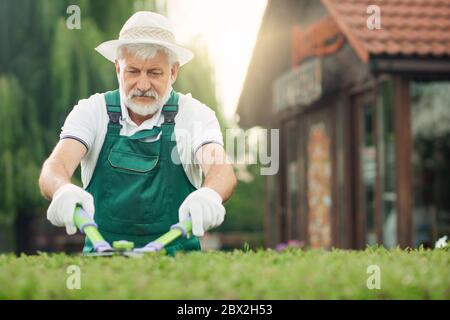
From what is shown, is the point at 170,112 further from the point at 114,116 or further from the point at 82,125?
the point at 82,125

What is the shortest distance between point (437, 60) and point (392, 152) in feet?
3.67

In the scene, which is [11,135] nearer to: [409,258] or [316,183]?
[316,183]

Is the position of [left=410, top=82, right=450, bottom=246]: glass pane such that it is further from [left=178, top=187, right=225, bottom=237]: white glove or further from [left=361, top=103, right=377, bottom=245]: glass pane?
[left=178, top=187, right=225, bottom=237]: white glove

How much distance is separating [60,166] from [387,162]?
6.62 metres

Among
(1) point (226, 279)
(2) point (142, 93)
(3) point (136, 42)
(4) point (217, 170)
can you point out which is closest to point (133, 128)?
(2) point (142, 93)

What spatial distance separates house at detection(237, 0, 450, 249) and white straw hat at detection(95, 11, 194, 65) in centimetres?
515

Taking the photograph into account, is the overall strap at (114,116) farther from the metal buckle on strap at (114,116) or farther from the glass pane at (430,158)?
the glass pane at (430,158)

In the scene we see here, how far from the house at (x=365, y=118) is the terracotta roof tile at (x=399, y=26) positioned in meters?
0.01

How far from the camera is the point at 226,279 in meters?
2.36

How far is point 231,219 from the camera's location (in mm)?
32031

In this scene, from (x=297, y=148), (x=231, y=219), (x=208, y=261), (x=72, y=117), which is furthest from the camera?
(x=231, y=219)

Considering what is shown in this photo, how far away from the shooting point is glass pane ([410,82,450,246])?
954 centimetres

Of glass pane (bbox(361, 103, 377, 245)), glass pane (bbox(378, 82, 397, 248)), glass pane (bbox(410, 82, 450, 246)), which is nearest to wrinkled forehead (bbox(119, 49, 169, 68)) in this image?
glass pane (bbox(378, 82, 397, 248))
